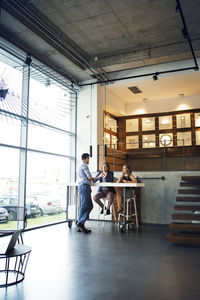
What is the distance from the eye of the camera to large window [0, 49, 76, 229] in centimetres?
612

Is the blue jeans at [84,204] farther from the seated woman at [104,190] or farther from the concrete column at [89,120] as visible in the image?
the concrete column at [89,120]

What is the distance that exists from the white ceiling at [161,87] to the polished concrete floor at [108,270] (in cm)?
513

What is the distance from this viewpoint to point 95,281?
9.31ft

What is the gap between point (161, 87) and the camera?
30.4 ft

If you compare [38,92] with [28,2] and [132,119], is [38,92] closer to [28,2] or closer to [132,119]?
[28,2]

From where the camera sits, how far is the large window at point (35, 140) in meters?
6.12

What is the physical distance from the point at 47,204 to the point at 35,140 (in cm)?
181

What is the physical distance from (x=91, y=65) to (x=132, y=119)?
11.9ft

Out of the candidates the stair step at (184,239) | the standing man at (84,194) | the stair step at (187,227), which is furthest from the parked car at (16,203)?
the stair step at (187,227)

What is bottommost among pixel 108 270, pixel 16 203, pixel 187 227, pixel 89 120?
pixel 108 270

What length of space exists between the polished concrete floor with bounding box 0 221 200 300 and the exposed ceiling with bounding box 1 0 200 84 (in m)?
4.31

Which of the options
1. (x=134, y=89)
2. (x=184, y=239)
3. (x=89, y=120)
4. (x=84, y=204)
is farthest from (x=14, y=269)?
(x=134, y=89)

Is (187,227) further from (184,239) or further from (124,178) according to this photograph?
(124,178)

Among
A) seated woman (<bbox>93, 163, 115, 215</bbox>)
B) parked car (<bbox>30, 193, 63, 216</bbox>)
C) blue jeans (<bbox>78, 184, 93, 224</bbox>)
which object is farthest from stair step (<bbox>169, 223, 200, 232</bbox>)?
parked car (<bbox>30, 193, 63, 216</bbox>)
